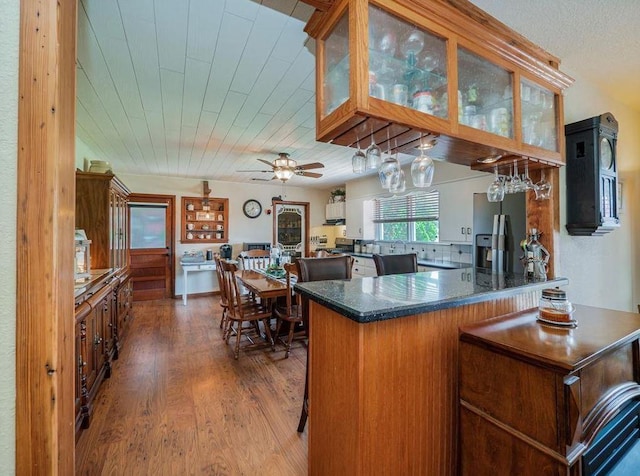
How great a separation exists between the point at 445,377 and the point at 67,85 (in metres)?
1.70

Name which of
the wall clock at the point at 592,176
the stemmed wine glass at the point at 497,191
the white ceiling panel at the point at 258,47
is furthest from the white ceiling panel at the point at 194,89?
the wall clock at the point at 592,176

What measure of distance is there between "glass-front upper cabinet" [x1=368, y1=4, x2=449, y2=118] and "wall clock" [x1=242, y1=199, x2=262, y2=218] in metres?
5.20

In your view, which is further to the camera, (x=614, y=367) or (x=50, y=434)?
(x=614, y=367)

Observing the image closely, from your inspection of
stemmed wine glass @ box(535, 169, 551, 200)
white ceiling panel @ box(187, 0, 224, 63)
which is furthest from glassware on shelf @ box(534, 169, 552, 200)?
white ceiling panel @ box(187, 0, 224, 63)

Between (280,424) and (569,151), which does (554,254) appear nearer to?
(569,151)

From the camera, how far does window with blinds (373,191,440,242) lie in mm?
4359

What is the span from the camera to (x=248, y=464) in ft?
5.06

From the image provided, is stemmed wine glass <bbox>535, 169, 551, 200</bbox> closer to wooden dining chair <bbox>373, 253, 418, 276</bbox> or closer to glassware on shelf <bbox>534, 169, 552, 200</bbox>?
glassware on shelf <bbox>534, 169, 552, 200</bbox>

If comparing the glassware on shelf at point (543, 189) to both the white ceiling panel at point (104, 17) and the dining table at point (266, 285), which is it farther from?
the white ceiling panel at point (104, 17)

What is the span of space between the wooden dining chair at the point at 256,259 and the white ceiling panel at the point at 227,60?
191 cm

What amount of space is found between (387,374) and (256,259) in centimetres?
392

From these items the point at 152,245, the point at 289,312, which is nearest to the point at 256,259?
the point at 289,312

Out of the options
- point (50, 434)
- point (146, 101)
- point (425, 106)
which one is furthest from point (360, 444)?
point (146, 101)

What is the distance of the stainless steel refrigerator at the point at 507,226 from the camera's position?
2.56m
